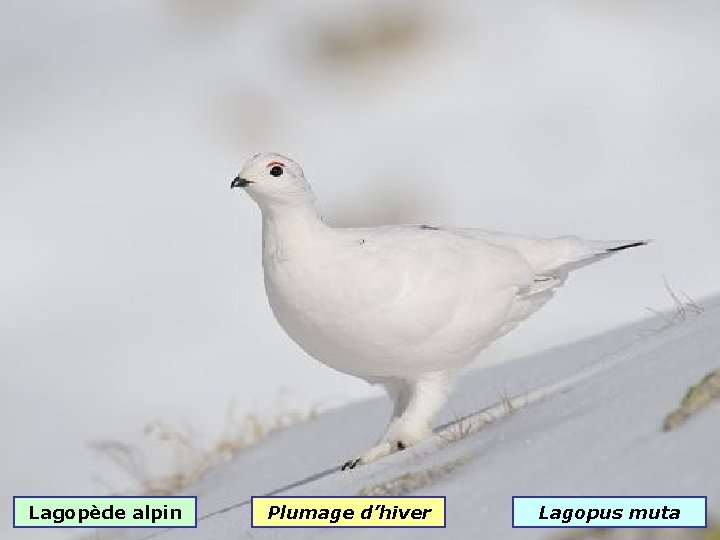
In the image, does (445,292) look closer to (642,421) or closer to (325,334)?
(325,334)

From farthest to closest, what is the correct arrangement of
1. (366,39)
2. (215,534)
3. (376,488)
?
(366,39), (215,534), (376,488)

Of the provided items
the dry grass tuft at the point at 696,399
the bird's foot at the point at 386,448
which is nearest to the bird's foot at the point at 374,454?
the bird's foot at the point at 386,448

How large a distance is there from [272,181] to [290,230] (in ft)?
0.70

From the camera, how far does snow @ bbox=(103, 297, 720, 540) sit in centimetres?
358

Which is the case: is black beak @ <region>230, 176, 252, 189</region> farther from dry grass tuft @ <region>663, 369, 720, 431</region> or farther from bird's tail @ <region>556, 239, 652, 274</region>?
dry grass tuft @ <region>663, 369, 720, 431</region>

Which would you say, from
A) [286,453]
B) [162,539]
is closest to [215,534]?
[162,539]

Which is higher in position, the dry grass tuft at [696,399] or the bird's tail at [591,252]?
the bird's tail at [591,252]

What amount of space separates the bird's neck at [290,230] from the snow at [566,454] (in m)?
0.91

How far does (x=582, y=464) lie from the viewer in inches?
151

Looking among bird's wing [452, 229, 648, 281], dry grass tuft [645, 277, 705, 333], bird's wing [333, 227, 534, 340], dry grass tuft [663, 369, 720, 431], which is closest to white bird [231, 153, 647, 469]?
bird's wing [333, 227, 534, 340]

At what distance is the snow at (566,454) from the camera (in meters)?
3.58

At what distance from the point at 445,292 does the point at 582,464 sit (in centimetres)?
209

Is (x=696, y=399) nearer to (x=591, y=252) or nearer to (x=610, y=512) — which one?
(x=610, y=512)

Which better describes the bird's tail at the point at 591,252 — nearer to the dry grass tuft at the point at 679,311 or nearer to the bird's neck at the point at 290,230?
the dry grass tuft at the point at 679,311
